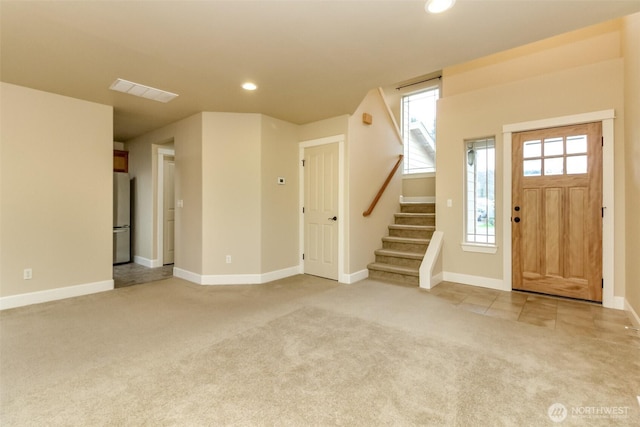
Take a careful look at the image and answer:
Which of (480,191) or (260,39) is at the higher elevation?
(260,39)

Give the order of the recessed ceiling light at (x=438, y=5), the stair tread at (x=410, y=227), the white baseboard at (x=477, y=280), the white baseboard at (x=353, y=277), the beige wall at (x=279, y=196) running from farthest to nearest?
the stair tread at (x=410, y=227)
the beige wall at (x=279, y=196)
the white baseboard at (x=353, y=277)
the white baseboard at (x=477, y=280)
the recessed ceiling light at (x=438, y=5)

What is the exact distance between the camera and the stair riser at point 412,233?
193 inches

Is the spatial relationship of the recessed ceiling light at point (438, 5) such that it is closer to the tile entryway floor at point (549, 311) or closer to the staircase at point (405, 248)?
the tile entryway floor at point (549, 311)

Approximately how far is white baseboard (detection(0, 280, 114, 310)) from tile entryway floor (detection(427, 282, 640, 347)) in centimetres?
440

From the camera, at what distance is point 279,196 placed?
4.66 metres

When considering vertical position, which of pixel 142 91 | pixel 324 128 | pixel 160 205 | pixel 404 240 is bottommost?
pixel 404 240

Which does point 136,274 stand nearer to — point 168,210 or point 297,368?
point 168,210

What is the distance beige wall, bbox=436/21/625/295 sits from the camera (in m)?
3.29

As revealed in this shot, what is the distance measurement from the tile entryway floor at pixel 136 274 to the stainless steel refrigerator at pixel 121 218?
0.25m

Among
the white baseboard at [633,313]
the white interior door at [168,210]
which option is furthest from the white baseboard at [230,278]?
the white baseboard at [633,313]

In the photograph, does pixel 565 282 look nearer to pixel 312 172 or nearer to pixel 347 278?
pixel 347 278

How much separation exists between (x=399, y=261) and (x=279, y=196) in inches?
85.1

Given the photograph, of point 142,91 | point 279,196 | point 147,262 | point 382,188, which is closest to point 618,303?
point 382,188

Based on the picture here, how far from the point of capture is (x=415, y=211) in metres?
5.64
